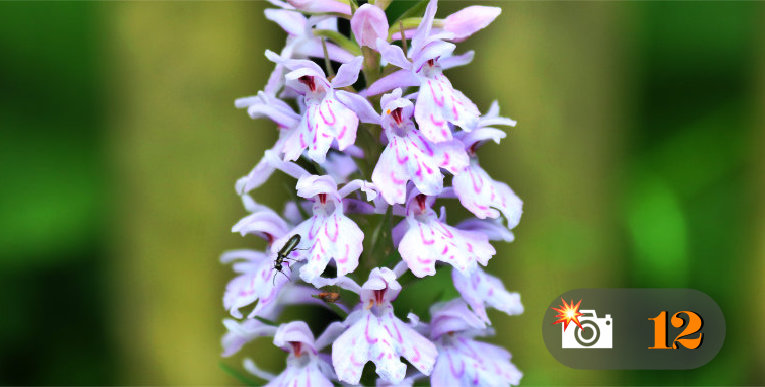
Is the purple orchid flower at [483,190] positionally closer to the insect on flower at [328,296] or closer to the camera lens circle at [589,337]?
the insect on flower at [328,296]

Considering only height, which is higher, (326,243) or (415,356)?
(326,243)

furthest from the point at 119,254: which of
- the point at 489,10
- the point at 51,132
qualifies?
the point at 489,10

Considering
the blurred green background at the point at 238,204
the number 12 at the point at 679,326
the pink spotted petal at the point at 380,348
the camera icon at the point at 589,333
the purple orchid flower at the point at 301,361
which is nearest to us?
the pink spotted petal at the point at 380,348

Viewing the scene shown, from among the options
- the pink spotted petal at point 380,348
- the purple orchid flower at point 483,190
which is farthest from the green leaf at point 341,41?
the pink spotted petal at point 380,348

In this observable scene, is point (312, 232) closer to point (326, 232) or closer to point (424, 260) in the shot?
point (326, 232)

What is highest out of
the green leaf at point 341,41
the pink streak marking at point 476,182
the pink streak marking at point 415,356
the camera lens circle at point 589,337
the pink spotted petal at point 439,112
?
the green leaf at point 341,41

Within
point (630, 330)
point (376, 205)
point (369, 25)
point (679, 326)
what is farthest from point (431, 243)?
point (630, 330)
